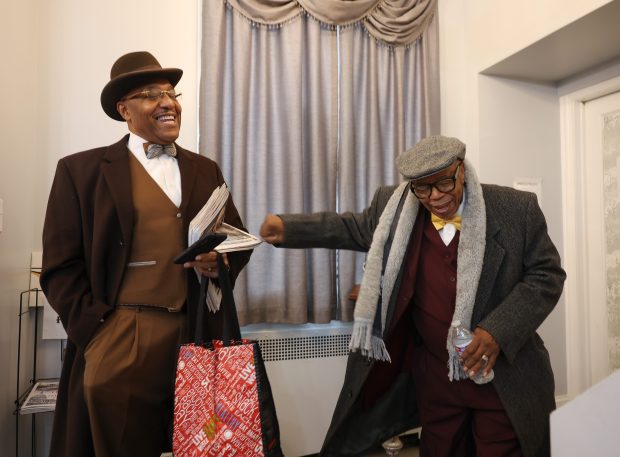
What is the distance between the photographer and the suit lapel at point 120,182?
4.28 feet

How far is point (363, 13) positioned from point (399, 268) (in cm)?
184

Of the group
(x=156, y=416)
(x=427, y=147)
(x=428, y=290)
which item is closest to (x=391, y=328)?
(x=428, y=290)

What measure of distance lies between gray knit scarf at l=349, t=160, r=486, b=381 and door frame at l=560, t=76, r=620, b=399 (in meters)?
1.87

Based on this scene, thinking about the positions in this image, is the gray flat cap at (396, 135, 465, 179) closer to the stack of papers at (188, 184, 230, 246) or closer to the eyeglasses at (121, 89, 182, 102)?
the stack of papers at (188, 184, 230, 246)

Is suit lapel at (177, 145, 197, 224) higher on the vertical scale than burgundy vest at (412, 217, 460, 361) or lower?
higher

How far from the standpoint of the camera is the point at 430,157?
135 cm

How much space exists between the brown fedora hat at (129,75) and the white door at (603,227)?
256 cm

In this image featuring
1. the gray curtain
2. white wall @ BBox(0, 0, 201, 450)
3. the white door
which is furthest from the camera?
the white door

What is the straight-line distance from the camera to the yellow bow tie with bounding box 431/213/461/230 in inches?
A: 58.1

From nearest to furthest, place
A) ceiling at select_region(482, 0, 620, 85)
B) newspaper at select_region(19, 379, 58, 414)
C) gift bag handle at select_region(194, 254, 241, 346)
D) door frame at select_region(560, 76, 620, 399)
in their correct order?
gift bag handle at select_region(194, 254, 241, 346) → newspaper at select_region(19, 379, 58, 414) → ceiling at select_region(482, 0, 620, 85) → door frame at select_region(560, 76, 620, 399)

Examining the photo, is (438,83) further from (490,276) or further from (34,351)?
(34,351)

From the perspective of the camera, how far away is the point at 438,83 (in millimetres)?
2828

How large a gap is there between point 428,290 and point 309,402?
54.3 inches

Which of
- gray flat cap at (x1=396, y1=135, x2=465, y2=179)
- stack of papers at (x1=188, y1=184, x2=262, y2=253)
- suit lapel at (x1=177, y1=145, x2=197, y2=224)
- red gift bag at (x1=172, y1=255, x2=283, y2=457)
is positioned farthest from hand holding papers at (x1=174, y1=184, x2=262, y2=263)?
gray flat cap at (x1=396, y1=135, x2=465, y2=179)
